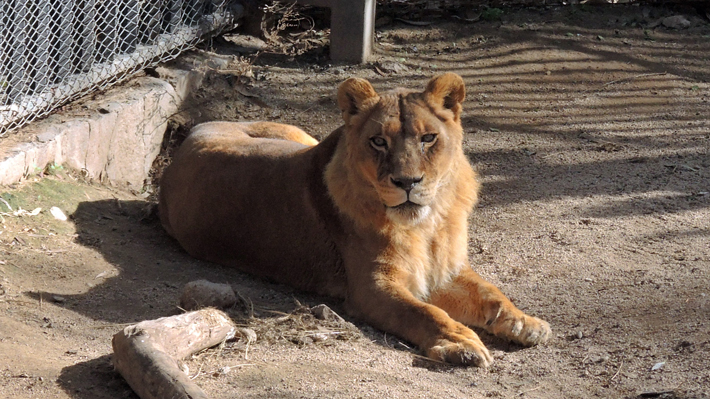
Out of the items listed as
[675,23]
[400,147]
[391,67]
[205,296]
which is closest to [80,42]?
[391,67]

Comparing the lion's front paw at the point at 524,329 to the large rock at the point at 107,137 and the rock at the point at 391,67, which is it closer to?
the large rock at the point at 107,137

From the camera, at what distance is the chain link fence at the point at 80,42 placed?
6.07m

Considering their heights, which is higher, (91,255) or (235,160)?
(235,160)

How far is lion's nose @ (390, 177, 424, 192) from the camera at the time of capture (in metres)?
4.43

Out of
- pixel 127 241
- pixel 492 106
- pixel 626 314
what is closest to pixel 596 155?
pixel 492 106

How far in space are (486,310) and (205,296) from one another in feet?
4.98

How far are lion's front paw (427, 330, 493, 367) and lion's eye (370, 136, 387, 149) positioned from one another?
107 cm

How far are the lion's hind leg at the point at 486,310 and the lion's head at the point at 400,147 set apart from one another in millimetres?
512

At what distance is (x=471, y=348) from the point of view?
4.15 metres

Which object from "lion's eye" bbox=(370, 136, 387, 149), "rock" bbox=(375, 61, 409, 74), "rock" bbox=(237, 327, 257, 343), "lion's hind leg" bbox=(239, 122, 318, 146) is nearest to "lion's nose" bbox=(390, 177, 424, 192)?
"lion's eye" bbox=(370, 136, 387, 149)

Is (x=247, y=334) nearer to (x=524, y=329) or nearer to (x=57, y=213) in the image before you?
(x=524, y=329)

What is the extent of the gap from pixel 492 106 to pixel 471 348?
404 cm

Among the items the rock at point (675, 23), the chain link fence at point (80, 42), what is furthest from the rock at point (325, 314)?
the rock at point (675, 23)

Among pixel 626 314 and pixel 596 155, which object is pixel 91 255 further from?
pixel 596 155
